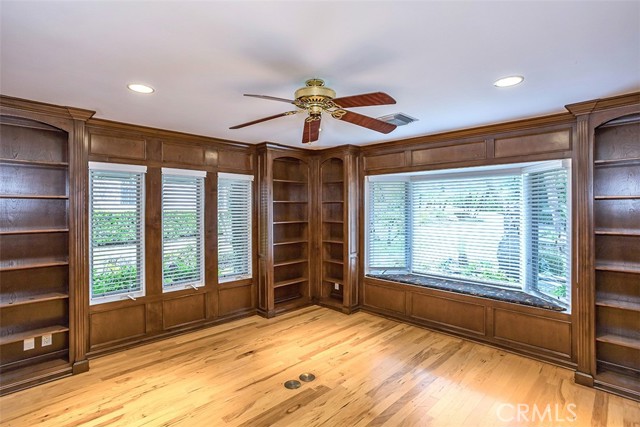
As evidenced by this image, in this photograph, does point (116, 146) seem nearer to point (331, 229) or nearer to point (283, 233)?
point (283, 233)

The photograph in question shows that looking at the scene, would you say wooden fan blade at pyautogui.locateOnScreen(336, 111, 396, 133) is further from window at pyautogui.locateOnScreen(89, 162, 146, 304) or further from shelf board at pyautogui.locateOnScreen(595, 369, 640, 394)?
shelf board at pyautogui.locateOnScreen(595, 369, 640, 394)

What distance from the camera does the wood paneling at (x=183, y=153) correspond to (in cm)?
408

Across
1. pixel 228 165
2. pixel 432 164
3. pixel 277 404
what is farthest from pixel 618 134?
pixel 228 165

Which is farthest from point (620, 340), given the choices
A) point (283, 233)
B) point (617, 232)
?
point (283, 233)

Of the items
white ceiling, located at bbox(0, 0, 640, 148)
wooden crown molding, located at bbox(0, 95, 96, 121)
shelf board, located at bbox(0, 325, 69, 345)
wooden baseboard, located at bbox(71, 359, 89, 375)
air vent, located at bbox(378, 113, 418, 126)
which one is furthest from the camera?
air vent, located at bbox(378, 113, 418, 126)

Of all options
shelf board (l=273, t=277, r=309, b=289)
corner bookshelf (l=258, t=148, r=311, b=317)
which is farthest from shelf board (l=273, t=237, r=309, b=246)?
shelf board (l=273, t=277, r=309, b=289)

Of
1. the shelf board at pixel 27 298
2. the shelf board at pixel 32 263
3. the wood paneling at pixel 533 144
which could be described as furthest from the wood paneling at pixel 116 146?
the wood paneling at pixel 533 144

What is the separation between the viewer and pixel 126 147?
3760 mm

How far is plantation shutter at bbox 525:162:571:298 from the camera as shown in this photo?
3449 millimetres

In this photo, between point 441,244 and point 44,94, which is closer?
point 44,94

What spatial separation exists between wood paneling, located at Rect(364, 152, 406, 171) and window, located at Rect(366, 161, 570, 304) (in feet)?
0.67

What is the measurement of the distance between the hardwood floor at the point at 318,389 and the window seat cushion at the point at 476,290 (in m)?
0.60

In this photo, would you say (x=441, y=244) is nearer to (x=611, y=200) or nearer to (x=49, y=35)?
(x=611, y=200)

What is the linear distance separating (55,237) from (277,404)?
9.07ft
